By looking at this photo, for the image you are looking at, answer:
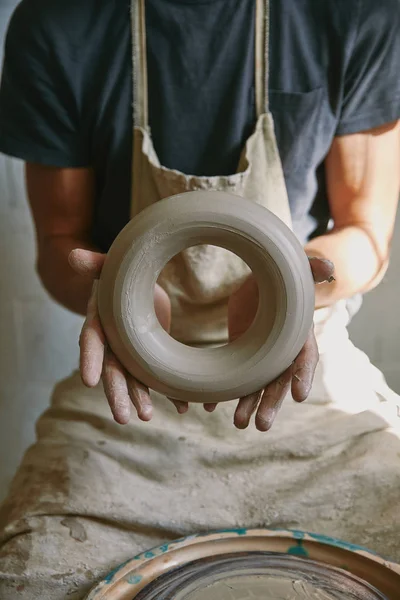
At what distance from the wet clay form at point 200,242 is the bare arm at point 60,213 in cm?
43

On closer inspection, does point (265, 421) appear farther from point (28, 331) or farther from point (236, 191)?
point (28, 331)

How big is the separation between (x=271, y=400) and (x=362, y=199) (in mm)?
533

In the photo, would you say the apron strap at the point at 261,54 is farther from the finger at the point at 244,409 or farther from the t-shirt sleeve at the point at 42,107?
the finger at the point at 244,409

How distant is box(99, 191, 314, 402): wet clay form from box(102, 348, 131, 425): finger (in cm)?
2

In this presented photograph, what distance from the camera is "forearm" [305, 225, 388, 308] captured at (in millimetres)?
1186

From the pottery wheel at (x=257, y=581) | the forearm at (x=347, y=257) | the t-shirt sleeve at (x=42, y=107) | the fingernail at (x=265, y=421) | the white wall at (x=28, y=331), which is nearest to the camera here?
the pottery wheel at (x=257, y=581)

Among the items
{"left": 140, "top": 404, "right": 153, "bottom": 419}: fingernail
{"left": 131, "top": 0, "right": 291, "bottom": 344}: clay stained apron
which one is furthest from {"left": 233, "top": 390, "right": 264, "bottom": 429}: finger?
{"left": 131, "top": 0, "right": 291, "bottom": 344}: clay stained apron

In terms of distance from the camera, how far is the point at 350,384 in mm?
1158

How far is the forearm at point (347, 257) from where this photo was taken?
1.19m

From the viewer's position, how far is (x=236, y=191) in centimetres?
121

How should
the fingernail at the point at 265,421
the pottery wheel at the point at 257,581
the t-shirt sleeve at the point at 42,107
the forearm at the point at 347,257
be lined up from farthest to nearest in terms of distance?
the t-shirt sleeve at the point at 42,107, the forearm at the point at 347,257, the fingernail at the point at 265,421, the pottery wheel at the point at 257,581

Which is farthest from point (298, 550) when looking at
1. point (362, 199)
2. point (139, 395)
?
point (362, 199)

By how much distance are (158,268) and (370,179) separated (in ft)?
1.82

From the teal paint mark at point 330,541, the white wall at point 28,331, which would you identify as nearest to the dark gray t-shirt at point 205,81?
the white wall at point 28,331
